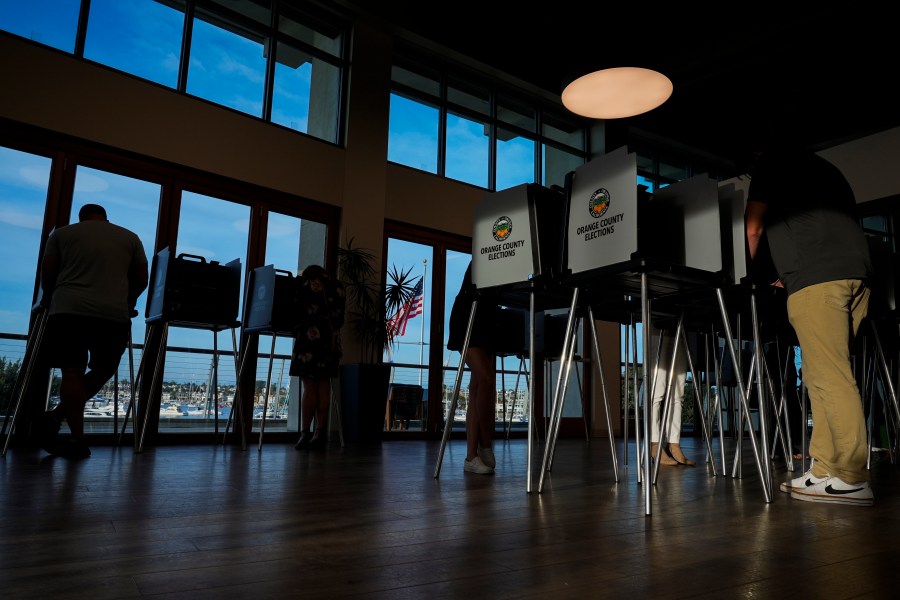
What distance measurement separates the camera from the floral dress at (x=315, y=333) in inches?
191

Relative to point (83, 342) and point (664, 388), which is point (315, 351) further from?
point (664, 388)

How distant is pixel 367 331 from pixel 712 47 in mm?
5007

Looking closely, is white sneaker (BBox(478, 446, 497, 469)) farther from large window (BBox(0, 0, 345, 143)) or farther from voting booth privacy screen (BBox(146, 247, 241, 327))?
large window (BBox(0, 0, 345, 143))

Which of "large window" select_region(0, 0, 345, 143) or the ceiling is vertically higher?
the ceiling

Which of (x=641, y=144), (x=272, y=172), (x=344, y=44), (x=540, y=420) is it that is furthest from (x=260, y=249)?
(x=641, y=144)

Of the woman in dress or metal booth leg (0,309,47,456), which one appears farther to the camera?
the woman in dress

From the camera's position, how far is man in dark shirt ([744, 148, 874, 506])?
94.3 inches

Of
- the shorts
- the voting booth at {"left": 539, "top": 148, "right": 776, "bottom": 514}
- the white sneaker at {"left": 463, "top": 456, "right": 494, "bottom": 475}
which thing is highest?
the voting booth at {"left": 539, "top": 148, "right": 776, "bottom": 514}

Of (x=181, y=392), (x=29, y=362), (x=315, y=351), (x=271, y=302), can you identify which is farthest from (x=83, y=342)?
(x=181, y=392)

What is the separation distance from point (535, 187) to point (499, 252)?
32 cm

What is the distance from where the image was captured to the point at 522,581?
119 centimetres

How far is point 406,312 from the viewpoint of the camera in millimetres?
7016

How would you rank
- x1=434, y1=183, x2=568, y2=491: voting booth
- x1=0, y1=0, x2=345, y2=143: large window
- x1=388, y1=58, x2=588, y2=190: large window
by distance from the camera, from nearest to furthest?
1. x1=434, y1=183, x2=568, y2=491: voting booth
2. x1=0, y1=0, x2=345, y2=143: large window
3. x1=388, y1=58, x2=588, y2=190: large window

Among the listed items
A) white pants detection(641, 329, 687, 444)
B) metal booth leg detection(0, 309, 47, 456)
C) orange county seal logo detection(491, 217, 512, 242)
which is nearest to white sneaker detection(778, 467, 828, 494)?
white pants detection(641, 329, 687, 444)
